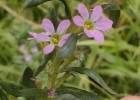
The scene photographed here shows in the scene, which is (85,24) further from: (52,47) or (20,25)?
(20,25)

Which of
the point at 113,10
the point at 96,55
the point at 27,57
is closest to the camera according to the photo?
the point at 113,10

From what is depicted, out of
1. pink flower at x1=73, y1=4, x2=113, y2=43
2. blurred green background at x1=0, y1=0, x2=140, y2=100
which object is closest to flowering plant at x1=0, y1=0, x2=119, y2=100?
pink flower at x1=73, y1=4, x2=113, y2=43

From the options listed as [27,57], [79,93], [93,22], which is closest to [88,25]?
[93,22]

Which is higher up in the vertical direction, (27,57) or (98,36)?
(27,57)

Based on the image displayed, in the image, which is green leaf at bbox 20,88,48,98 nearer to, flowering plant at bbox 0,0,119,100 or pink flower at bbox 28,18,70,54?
flowering plant at bbox 0,0,119,100

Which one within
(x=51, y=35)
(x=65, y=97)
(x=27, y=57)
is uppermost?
(x=27, y=57)

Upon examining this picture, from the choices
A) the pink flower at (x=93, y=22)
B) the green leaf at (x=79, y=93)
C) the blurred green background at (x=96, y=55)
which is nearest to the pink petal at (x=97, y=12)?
the pink flower at (x=93, y=22)

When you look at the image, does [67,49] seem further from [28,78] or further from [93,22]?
[28,78]

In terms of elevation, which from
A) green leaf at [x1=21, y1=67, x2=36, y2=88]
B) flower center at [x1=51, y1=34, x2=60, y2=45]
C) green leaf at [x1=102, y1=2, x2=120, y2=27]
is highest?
green leaf at [x1=102, y1=2, x2=120, y2=27]

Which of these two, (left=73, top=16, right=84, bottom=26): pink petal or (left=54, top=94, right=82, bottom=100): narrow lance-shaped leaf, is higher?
(left=73, top=16, right=84, bottom=26): pink petal
